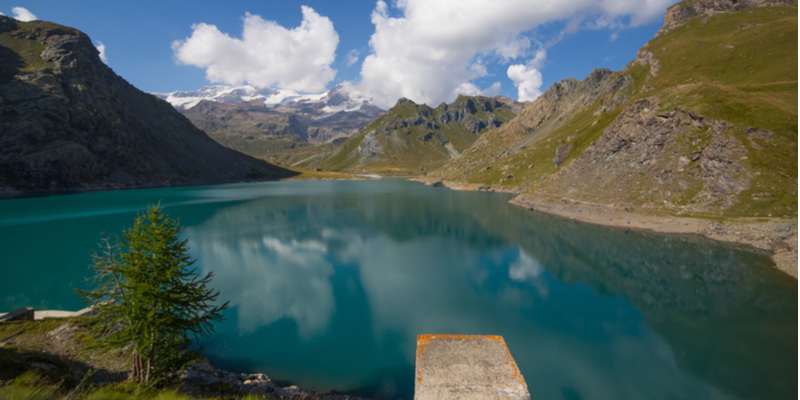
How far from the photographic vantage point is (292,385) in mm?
15906

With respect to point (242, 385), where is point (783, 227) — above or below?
above

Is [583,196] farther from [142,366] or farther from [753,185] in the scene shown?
[142,366]

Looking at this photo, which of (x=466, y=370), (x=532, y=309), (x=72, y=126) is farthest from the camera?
(x=72, y=126)

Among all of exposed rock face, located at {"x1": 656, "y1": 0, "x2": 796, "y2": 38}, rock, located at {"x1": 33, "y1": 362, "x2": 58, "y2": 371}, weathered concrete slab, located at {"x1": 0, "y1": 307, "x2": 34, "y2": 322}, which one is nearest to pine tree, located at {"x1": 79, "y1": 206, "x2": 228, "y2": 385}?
rock, located at {"x1": 33, "y1": 362, "x2": 58, "y2": 371}

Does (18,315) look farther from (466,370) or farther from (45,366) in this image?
(466,370)

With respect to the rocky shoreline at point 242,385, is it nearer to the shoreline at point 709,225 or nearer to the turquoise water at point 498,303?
the turquoise water at point 498,303

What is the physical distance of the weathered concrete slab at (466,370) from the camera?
9133 mm

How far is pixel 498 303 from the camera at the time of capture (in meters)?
25.6

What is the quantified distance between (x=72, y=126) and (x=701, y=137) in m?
209

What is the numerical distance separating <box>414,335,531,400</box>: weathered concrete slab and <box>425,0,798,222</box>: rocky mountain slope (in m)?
53.4

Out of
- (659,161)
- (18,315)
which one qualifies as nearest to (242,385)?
(18,315)

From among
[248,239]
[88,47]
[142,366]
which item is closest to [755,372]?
[142,366]

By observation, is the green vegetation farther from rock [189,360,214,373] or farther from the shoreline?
the shoreline

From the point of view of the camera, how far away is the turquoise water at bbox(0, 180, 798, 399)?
55.4 ft
